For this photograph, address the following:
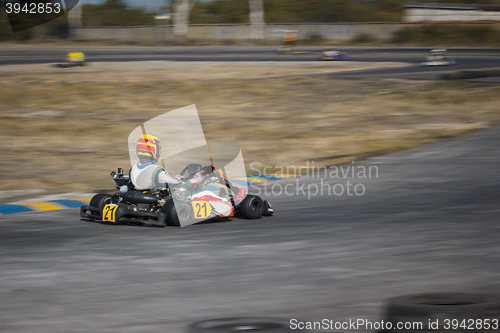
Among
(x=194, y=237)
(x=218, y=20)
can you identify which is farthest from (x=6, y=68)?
(x=218, y=20)

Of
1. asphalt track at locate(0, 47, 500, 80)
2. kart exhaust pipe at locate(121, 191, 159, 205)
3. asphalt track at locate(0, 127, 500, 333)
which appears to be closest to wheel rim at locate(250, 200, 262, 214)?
asphalt track at locate(0, 127, 500, 333)

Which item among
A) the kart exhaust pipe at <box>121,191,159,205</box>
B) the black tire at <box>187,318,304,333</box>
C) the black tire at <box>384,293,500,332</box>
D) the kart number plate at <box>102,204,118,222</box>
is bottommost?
the kart number plate at <box>102,204,118,222</box>

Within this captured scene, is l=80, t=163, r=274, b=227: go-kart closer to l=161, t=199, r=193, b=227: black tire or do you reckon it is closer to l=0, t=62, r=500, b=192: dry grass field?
l=161, t=199, r=193, b=227: black tire

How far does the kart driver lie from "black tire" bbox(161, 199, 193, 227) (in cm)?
27

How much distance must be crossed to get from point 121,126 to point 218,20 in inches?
1971

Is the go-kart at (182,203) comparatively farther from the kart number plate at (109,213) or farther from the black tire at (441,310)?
the black tire at (441,310)

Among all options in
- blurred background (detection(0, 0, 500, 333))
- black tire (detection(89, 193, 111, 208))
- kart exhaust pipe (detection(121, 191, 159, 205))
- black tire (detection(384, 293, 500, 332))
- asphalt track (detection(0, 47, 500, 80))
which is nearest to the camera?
black tire (detection(384, 293, 500, 332))

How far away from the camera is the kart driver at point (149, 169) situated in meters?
7.93

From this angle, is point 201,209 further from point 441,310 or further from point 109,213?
point 441,310

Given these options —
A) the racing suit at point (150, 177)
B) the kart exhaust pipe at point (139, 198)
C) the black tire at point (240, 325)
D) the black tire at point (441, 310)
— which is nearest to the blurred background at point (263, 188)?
the black tire at point (240, 325)

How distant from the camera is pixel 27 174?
483 inches

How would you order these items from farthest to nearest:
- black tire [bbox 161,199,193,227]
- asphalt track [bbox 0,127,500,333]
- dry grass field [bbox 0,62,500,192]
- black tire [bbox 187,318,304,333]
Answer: dry grass field [bbox 0,62,500,192]
black tire [bbox 161,199,193,227]
asphalt track [bbox 0,127,500,333]
black tire [bbox 187,318,304,333]

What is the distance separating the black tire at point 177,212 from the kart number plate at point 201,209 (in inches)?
2.4

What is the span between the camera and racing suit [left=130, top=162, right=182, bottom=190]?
26.0 ft
